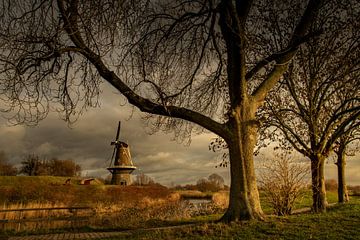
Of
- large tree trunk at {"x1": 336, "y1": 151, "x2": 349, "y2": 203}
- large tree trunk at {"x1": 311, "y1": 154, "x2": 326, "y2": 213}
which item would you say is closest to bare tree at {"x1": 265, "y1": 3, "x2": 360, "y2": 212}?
large tree trunk at {"x1": 311, "y1": 154, "x2": 326, "y2": 213}

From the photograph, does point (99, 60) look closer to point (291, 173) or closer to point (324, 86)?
point (291, 173)

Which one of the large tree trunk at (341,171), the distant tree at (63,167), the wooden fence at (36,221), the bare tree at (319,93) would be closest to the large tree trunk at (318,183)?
the bare tree at (319,93)

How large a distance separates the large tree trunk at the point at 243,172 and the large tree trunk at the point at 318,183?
16.0 ft

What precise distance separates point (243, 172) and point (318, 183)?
554cm

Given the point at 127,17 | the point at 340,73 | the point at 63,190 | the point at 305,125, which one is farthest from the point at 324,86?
the point at 63,190

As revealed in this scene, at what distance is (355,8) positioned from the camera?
1441 centimetres

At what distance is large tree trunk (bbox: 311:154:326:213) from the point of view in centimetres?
1476

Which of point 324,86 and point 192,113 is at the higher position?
point 324,86

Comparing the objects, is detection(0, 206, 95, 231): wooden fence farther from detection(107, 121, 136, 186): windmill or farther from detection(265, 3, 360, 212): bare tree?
detection(107, 121, 136, 186): windmill

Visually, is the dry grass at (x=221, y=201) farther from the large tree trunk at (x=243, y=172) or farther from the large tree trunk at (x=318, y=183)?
the large tree trunk at (x=243, y=172)

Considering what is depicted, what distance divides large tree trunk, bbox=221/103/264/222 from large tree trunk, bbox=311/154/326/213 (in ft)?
16.0

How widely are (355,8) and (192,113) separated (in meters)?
8.17

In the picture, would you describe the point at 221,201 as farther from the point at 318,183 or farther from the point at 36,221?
the point at 36,221

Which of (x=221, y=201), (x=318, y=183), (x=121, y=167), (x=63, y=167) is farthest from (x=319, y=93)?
(x=63, y=167)
